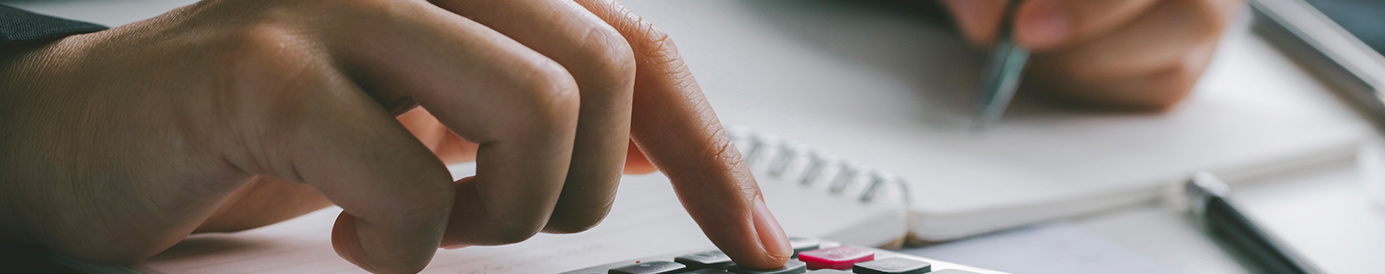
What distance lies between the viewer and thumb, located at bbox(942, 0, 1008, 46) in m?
0.84

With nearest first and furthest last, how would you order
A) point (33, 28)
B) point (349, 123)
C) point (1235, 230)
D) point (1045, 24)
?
point (349, 123) < point (33, 28) < point (1235, 230) < point (1045, 24)

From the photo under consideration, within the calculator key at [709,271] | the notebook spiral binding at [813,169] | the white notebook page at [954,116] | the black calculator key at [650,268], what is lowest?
the black calculator key at [650,268]

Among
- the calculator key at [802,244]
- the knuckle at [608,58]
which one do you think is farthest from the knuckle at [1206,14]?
the knuckle at [608,58]

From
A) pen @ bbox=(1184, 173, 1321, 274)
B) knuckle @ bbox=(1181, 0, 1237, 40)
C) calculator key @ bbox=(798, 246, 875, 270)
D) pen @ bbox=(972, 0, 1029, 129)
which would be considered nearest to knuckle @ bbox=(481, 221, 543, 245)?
calculator key @ bbox=(798, 246, 875, 270)

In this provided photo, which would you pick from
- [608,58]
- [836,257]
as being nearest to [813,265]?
[836,257]

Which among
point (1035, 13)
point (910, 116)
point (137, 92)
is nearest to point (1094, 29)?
point (1035, 13)

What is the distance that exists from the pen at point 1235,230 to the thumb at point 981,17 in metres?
0.25

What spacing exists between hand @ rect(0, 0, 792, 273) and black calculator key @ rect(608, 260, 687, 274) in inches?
0.9

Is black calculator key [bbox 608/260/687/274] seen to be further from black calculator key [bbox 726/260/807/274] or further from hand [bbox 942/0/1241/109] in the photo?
hand [bbox 942/0/1241/109]

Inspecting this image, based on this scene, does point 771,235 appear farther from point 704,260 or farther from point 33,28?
point 33,28

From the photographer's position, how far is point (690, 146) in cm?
39

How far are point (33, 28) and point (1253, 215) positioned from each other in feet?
2.27

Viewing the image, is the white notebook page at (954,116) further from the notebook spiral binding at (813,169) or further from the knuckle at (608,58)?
the knuckle at (608,58)

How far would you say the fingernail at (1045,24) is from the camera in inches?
31.8
